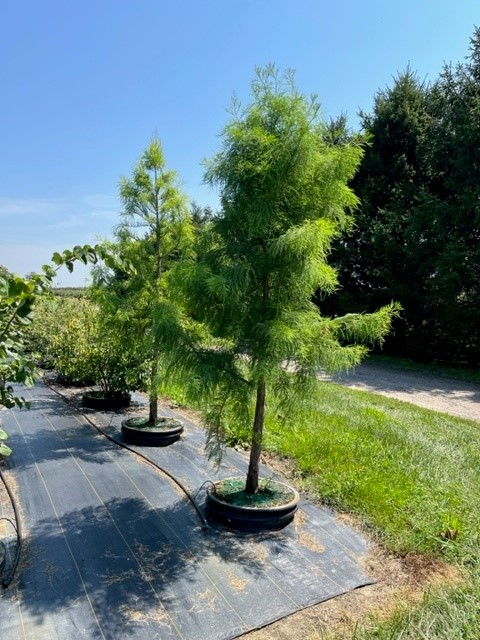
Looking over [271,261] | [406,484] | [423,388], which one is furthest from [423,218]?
[271,261]

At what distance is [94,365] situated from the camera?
235 inches

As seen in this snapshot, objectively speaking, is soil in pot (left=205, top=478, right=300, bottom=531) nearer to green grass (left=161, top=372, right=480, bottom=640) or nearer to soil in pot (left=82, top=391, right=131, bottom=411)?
green grass (left=161, top=372, right=480, bottom=640)

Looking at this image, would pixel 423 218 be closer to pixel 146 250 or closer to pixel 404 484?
pixel 146 250

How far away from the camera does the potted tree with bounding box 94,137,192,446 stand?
465 cm

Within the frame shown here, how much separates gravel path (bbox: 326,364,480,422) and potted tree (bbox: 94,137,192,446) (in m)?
3.34

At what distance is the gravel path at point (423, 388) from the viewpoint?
24.6 feet

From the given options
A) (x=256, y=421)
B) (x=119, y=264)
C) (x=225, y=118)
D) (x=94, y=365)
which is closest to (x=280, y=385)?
(x=256, y=421)

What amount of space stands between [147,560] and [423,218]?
35.0 ft

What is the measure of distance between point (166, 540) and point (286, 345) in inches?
57.1

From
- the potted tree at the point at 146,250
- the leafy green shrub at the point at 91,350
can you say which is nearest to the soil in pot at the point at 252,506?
the potted tree at the point at 146,250

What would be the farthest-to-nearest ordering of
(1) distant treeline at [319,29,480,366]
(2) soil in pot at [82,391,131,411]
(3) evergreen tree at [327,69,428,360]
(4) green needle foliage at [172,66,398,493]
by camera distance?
(3) evergreen tree at [327,69,428,360] → (1) distant treeline at [319,29,480,366] → (2) soil in pot at [82,391,131,411] → (4) green needle foliage at [172,66,398,493]

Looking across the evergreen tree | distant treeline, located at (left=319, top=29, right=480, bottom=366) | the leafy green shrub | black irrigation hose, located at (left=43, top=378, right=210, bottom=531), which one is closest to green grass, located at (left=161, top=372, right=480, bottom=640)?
black irrigation hose, located at (left=43, top=378, right=210, bottom=531)

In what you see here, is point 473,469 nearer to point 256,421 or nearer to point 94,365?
point 256,421

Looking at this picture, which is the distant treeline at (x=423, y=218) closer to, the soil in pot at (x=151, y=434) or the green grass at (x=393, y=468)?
the green grass at (x=393, y=468)
